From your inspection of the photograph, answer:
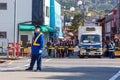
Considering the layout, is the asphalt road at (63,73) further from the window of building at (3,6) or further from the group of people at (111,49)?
the window of building at (3,6)

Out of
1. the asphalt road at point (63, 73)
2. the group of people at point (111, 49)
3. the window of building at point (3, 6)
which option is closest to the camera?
the asphalt road at point (63, 73)

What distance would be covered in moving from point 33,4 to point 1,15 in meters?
4.26

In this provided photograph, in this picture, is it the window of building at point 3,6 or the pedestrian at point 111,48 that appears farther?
the window of building at point 3,6

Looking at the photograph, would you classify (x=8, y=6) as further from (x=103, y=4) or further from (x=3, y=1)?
(x=103, y=4)

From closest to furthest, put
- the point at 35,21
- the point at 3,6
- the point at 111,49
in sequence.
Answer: the point at 111,49 → the point at 3,6 → the point at 35,21

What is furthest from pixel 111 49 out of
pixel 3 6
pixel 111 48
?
pixel 3 6

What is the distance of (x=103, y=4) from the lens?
15812 centimetres

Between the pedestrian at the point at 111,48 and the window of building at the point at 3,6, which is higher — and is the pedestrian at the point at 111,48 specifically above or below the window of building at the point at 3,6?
below

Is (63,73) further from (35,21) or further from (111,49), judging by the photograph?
(35,21)

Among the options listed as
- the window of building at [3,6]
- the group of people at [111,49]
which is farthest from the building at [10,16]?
the group of people at [111,49]

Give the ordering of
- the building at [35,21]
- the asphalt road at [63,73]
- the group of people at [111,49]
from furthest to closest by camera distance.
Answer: the building at [35,21] < the group of people at [111,49] < the asphalt road at [63,73]

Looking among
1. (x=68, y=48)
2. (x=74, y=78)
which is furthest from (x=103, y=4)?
(x=74, y=78)

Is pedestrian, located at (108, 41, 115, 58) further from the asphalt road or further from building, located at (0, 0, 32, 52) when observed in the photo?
the asphalt road

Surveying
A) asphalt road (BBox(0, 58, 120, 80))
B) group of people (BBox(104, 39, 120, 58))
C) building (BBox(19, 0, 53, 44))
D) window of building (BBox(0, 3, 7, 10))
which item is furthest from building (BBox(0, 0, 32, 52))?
asphalt road (BBox(0, 58, 120, 80))
